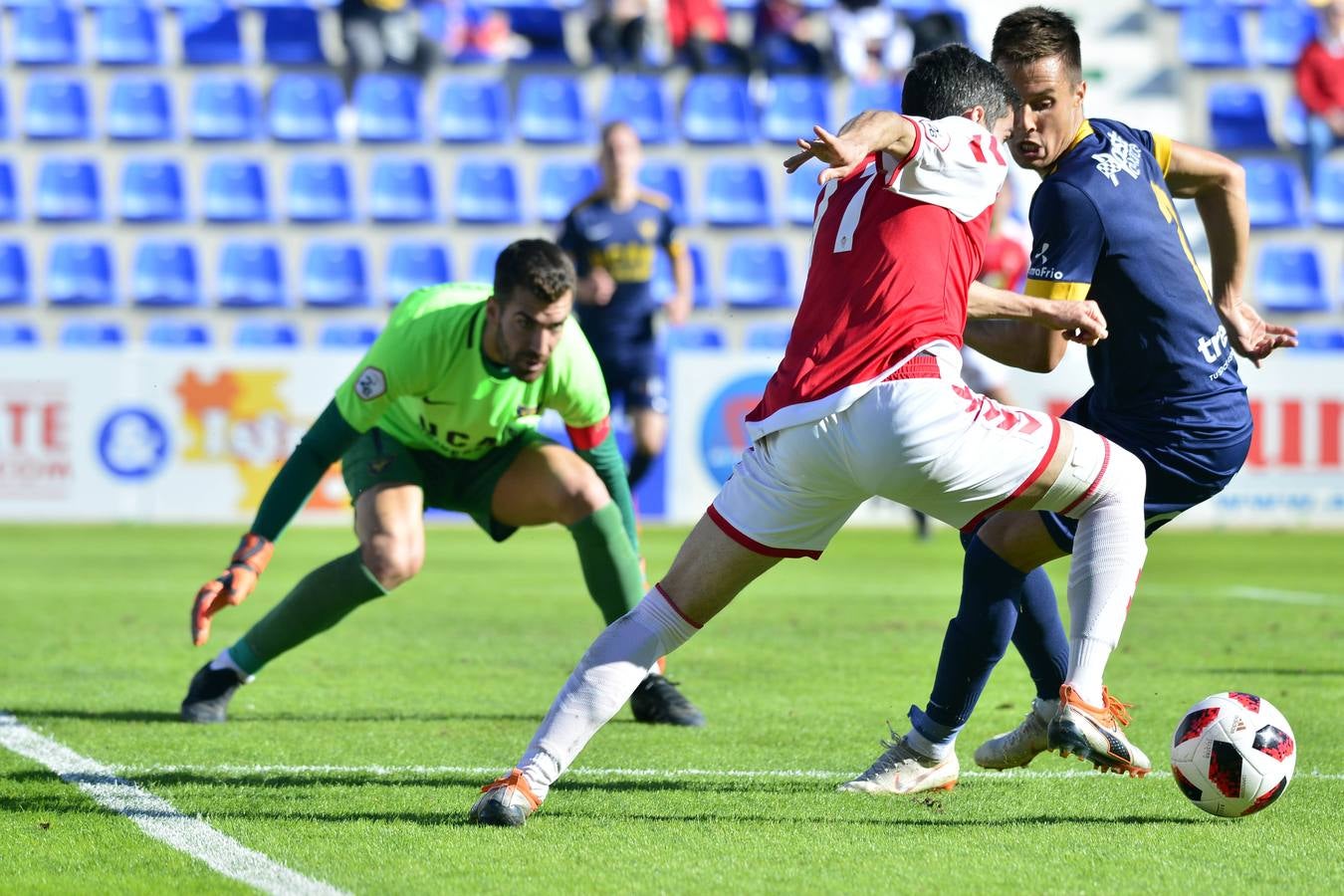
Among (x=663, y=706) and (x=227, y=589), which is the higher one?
(x=227, y=589)

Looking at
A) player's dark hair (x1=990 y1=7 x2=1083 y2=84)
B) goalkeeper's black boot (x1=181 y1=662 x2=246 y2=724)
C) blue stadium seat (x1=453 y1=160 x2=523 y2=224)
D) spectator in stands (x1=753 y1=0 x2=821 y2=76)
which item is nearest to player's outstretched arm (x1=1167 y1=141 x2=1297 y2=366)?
player's dark hair (x1=990 y1=7 x2=1083 y2=84)

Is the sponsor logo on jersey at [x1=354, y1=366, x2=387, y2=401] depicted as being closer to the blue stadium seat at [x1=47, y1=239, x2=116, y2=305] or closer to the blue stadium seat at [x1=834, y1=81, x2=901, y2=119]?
the blue stadium seat at [x1=47, y1=239, x2=116, y2=305]

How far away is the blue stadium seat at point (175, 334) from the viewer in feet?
59.8

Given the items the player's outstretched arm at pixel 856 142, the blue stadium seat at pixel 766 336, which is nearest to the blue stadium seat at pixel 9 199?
the blue stadium seat at pixel 766 336

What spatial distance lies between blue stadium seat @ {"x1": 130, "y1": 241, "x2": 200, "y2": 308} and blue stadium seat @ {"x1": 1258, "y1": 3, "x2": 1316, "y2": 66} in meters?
12.8

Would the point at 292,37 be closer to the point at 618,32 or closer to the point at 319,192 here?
the point at 319,192

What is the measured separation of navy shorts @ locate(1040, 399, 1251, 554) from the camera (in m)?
4.79

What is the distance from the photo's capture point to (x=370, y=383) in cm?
555

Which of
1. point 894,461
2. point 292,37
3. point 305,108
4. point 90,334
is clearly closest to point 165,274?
point 90,334

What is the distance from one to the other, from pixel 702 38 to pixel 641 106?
41.8 inches

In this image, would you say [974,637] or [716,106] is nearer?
[974,637]

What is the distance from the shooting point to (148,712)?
634 cm

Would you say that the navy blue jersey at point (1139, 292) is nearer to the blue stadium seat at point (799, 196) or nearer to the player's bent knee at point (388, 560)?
the player's bent knee at point (388, 560)

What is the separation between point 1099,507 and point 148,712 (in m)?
3.56
